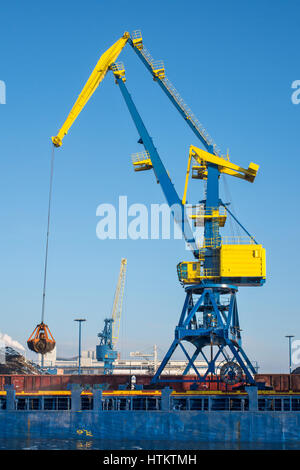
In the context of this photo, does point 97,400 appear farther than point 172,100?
No

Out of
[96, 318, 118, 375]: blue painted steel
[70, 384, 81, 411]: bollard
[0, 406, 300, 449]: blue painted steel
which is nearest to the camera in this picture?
[0, 406, 300, 449]: blue painted steel

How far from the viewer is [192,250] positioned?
7081cm

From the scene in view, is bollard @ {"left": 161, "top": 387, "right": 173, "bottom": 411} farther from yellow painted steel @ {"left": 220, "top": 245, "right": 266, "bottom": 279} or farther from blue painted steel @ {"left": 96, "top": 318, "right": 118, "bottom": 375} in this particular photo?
blue painted steel @ {"left": 96, "top": 318, "right": 118, "bottom": 375}

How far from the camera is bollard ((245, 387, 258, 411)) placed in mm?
58062

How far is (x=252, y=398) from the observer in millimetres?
58375

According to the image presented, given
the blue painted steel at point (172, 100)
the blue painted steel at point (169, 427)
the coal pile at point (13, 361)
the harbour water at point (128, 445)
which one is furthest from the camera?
the coal pile at point (13, 361)

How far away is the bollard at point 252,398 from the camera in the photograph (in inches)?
2286

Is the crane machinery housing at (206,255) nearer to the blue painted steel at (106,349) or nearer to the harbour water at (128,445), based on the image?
the harbour water at (128,445)

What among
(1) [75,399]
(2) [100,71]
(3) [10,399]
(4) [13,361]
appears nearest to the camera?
(1) [75,399]

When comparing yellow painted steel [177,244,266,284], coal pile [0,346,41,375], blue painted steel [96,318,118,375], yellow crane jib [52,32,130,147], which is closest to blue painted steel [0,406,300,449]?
yellow painted steel [177,244,266,284]

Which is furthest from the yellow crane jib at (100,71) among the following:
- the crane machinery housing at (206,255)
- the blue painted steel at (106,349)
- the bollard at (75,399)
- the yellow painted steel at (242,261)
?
the blue painted steel at (106,349)

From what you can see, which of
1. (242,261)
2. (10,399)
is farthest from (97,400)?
(242,261)

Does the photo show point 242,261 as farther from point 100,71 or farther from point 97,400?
point 100,71

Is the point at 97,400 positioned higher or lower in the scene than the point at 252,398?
lower
